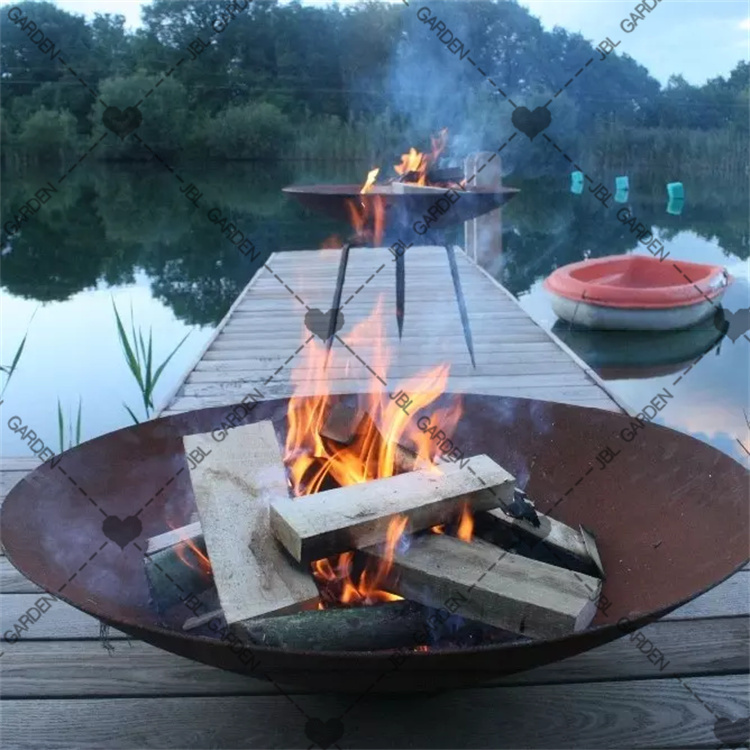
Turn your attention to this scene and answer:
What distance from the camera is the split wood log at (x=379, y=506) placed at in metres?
1.36

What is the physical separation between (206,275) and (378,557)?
949 cm

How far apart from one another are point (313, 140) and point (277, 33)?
5066mm

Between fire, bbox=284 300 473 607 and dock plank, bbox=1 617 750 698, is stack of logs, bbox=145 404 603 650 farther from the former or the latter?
dock plank, bbox=1 617 750 698

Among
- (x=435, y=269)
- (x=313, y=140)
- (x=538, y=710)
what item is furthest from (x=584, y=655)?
(x=313, y=140)

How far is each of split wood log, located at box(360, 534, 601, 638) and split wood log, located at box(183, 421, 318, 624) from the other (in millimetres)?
165

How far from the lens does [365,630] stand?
4.37 ft

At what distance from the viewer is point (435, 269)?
290 inches

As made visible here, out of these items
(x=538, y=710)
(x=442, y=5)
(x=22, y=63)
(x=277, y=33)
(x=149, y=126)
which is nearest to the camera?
(x=538, y=710)

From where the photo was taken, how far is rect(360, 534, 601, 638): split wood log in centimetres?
130

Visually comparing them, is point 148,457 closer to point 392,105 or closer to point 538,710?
point 538,710

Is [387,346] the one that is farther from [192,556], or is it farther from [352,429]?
[192,556]

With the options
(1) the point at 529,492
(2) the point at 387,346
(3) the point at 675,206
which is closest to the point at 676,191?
(3) the point at 675,206

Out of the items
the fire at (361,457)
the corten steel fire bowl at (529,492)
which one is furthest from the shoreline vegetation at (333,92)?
the corten steel fire bowl at (529,492)

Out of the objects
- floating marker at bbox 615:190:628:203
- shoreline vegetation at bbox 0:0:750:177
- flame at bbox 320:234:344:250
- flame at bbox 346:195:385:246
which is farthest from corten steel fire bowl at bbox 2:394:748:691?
floating marker at bbox 615:190:628:203
